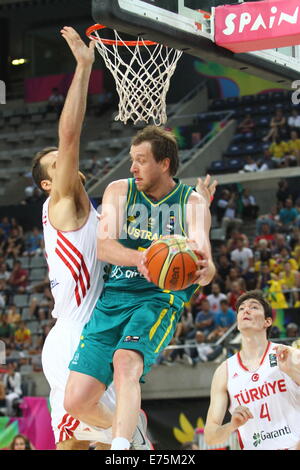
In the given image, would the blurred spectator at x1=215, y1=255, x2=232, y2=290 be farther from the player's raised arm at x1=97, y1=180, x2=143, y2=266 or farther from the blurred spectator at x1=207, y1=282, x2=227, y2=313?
the player's raised arm at x1=97, y1=180, x2=143, y2=266

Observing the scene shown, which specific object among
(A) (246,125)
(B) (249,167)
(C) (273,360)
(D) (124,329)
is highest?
(A) (246,125)

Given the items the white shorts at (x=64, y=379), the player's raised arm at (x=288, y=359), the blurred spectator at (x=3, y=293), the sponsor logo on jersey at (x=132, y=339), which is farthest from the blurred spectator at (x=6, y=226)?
the sponsor logo on jersey at (x=132, y=339)

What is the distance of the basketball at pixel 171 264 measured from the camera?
503cm

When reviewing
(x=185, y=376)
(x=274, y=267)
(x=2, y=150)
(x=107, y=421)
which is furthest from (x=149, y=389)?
(x=2, y=150)

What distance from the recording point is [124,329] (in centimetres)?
548

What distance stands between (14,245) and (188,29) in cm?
1366

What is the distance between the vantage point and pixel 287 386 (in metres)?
6.33

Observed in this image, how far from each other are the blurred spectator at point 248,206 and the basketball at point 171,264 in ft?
45.1

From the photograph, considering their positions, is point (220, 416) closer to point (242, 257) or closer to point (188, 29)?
point (188, 29)

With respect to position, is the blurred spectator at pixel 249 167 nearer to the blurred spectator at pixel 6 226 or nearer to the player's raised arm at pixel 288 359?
the blurred spectator at pixel 6 226

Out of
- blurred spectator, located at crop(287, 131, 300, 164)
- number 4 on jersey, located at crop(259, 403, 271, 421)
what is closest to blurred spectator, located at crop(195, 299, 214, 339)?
blurred spectator, located at crop(287, 131, 300, 164)

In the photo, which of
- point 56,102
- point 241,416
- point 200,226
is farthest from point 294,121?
point 200,226

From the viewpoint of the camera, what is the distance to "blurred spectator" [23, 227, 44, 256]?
19.2 metres

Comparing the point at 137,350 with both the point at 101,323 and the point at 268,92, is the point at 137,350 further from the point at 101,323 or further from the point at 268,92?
the point at 268,92
